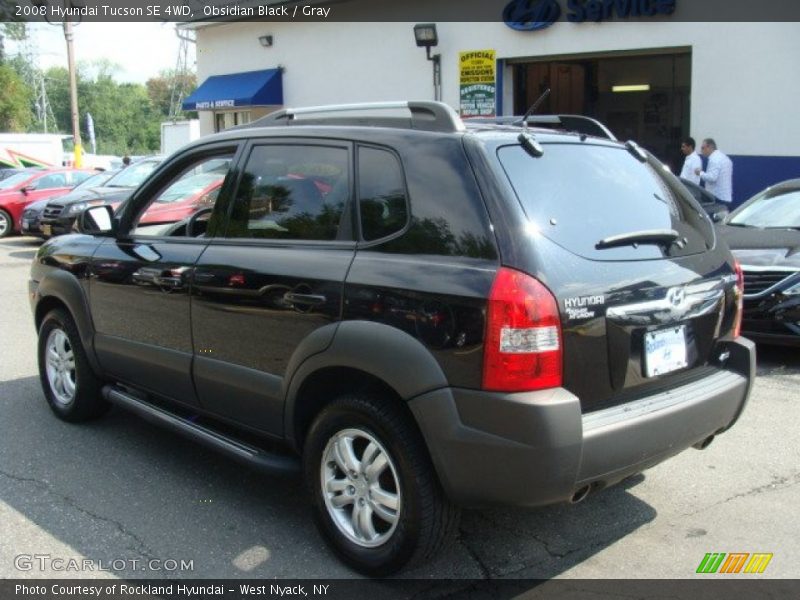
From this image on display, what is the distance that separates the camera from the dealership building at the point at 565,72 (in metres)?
12.6

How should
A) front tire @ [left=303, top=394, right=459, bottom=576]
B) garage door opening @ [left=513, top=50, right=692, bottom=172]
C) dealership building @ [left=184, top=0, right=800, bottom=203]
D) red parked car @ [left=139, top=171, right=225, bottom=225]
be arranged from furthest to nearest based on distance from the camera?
garage door opening @ [left=513, top=50, right=692, bottom=172]
dealership building @ [left=184, top=0, right=800, bottom=203]
red parked car @ [left=139, top=171, right=225, bottom=225]
front tire @ [left=303, top=394, right=459, bottom=576]

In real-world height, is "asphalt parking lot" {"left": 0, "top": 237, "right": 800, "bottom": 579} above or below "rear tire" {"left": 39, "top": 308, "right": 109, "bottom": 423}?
below

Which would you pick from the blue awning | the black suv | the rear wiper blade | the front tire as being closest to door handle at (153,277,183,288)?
the black suv

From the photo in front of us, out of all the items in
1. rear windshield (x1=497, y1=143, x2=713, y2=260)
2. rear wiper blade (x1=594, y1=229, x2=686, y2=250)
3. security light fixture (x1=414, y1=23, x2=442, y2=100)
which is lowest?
rear wiper blade (x1=594, y1=229, x2=686, y2=250)

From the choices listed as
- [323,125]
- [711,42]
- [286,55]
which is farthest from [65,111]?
[323,125]

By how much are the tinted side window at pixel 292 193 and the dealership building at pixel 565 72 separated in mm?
10634

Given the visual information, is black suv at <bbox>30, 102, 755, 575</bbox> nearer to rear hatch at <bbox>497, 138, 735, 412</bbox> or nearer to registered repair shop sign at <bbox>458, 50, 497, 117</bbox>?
rear hatch at <bbox>497, 138, 735, 412</bbox>

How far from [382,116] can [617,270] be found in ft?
4.11

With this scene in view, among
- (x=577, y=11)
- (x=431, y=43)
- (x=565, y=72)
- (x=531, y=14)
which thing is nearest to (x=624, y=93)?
(x=565, y=72)

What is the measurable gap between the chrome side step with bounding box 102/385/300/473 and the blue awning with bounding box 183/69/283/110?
52.7 feet

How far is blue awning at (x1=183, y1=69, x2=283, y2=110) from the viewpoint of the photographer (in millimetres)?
19891

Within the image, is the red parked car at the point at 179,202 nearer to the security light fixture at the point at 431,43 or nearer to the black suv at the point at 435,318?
the black suv at the point at 435,318

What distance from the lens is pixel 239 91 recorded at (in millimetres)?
20594

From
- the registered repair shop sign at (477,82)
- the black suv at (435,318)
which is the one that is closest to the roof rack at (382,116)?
the black suv at (435,318)
